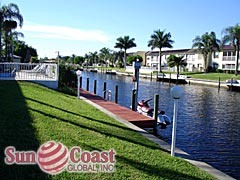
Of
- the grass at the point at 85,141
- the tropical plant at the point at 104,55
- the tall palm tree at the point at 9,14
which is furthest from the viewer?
the tropical plant at the point at 104,55

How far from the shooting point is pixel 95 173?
5.40 m

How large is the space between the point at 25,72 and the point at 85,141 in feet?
51.8

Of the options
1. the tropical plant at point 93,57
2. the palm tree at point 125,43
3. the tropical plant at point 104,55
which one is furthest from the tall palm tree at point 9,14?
the tropical plant at point 93,57

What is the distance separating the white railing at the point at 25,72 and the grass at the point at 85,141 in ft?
31.9

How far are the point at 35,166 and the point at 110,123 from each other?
500 cm

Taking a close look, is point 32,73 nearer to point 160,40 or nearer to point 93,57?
point 160,40

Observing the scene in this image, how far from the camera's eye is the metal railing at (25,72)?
790 inches

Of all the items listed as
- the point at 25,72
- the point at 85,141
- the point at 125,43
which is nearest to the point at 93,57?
the point at 125,43

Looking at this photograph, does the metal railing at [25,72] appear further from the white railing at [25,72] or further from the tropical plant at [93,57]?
the tropical plant at [93,57]

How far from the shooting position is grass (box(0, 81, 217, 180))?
17.4 ft

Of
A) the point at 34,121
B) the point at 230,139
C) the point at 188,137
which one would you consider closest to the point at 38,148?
the point at 34,121

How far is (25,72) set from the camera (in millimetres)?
21516

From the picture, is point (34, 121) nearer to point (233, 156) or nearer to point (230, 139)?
point (233, 156)

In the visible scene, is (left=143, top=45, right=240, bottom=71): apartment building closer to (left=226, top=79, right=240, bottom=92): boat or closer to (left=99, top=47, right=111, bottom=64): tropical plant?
(left=226, top=79, right=240, bottom=92): boat
